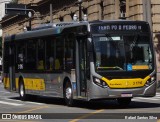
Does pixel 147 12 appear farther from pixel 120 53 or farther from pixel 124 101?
pixel 120 53

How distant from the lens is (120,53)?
1777 cm

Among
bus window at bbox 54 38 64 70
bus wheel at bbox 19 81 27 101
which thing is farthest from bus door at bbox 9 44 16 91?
bus window at bbox 54 38 64 70

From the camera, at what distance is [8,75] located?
26094mm

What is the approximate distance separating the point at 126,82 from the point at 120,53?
3.34 feet

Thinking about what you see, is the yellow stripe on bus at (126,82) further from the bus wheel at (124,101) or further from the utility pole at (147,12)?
the utility pole at (147,12)

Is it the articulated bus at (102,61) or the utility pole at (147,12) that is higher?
the utility pole at (147,12)

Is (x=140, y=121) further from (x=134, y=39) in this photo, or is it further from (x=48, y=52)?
(x=48, y=52)

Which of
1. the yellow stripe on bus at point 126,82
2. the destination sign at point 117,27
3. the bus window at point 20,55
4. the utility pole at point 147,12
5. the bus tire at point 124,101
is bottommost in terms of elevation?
the bus tire at point 124,101

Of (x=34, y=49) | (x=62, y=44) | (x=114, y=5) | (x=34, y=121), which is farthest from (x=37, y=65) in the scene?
(x=114, y=5)

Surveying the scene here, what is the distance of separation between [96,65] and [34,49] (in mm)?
5410

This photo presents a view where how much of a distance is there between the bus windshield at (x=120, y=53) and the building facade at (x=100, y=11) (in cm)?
1497

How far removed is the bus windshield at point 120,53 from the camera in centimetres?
1764

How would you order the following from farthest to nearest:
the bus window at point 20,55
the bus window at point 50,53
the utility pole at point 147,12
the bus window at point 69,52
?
the utility pole at point 147,12 < the bus window at point 20,55 < the bus window at point 50,53 < the bus window at point 69,52

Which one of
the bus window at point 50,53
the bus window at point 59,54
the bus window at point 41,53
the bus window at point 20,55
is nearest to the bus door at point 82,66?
the bus window at point 59,54
